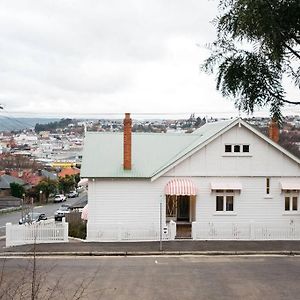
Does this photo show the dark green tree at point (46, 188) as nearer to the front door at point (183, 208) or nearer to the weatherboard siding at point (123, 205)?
the front door at point (183, 208)

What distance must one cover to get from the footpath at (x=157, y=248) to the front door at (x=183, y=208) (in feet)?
10.3

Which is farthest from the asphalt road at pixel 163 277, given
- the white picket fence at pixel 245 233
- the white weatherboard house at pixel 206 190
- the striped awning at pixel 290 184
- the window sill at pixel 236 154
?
the window sill at pixel 236 154

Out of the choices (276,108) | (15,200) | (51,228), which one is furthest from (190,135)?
(15,200)

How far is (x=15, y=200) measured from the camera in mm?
75688

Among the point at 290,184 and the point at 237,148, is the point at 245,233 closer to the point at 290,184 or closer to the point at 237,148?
the point at 290,184

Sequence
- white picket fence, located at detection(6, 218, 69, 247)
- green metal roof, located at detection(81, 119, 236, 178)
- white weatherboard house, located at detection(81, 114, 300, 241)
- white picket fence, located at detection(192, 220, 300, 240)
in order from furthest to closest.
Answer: green metal roof, located at detection(81, 119, 236, 178) < white weatherboard house, located at detection(81, 114, 300, 241) < white picket fence, located at detection(192, 220, 300, 240) < white picket fence, located at detection(6, 218, 69, 247)

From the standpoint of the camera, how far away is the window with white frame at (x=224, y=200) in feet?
86.6

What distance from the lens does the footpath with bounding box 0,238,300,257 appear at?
22.1 meters

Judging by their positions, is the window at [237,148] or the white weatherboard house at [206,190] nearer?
the white weatherboard house at [206,190]

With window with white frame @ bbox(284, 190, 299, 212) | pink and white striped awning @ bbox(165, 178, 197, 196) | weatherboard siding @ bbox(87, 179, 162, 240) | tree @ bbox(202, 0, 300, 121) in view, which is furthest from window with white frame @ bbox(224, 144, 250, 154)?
tree @ bbox(202, 0, 300, 121)

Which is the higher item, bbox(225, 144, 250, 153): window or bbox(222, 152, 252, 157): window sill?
bbox(225, 144, 250, 153): window

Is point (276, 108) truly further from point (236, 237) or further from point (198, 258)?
point (236, 237)

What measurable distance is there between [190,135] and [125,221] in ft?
23.0

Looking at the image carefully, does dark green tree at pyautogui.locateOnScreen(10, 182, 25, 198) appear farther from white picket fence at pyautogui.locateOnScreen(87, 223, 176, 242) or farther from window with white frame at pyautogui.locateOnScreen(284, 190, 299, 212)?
window with white frame at pyautogui.locateOnScreen(284, 190, 299, 212)
